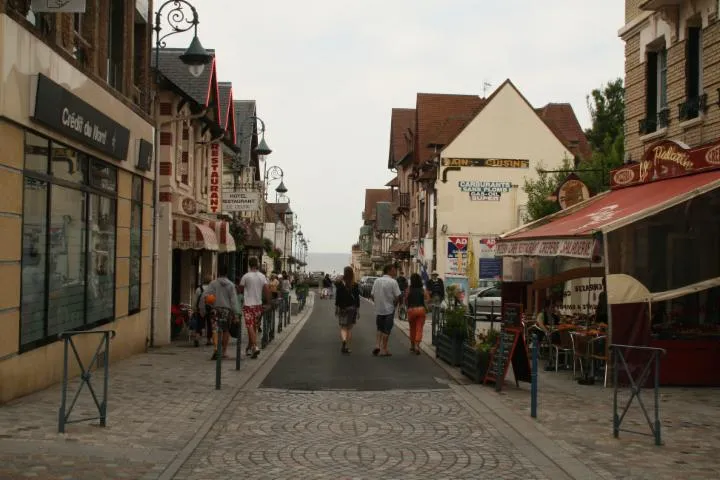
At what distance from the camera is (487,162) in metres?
43.3

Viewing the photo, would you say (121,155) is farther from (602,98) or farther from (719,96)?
(602,98)

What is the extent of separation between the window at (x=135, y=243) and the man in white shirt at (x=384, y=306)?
460cm

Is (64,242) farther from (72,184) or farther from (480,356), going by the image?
(480,356)

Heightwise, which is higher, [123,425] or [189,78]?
[189,78]

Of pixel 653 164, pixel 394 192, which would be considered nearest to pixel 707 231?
pixel 653 164

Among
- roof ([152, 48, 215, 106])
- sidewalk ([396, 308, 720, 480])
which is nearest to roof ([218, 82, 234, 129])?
roof ([152, 48, 215, 106])

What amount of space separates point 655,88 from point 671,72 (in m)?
1.34

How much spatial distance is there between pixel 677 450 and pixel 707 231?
6730 mm

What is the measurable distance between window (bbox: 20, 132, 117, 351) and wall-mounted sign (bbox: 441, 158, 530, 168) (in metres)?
29.7

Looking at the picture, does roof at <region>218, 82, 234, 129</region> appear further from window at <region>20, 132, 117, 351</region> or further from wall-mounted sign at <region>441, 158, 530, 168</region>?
wall-mounted sign at <region>441, 158, 530, 168</region>

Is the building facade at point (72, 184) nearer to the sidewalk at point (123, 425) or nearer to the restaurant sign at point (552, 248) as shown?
the sidewalk at point (123, 425)

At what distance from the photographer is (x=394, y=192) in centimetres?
6962

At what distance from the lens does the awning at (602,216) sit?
1231 centimetres

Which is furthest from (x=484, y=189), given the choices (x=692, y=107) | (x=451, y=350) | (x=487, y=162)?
(x=451, y=350)
